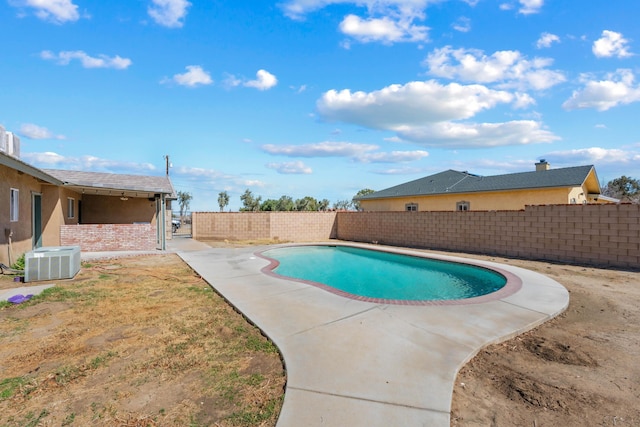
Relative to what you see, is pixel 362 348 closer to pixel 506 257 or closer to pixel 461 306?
pixel 461 306

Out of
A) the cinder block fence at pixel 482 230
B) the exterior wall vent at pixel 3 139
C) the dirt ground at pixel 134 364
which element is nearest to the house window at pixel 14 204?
the exterior wall vent at pixel 3 139

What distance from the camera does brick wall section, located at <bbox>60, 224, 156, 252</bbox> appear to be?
12.4 metres

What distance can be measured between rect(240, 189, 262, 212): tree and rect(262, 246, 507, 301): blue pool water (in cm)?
2751

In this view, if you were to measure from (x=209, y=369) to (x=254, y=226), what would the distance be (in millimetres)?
16300

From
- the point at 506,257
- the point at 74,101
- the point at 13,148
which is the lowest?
the point at 506,257

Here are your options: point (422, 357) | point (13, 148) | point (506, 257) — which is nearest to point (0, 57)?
point (13, 148)

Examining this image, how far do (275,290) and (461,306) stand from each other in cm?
377

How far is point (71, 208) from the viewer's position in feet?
47.4

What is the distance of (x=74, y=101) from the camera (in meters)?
13.6

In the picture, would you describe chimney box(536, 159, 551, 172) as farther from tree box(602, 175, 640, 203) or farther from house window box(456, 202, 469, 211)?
tree box(602, 175, 640, 203)

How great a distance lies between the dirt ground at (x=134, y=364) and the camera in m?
2.59

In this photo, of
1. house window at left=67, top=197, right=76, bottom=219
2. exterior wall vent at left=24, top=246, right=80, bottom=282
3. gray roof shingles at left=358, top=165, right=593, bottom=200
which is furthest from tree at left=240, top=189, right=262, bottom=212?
exterior wall vent at left=24, top=246, right=80, bottom=282

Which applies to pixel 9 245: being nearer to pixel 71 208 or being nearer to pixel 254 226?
pixel 71 208

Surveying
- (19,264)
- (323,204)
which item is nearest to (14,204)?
(19,264)
